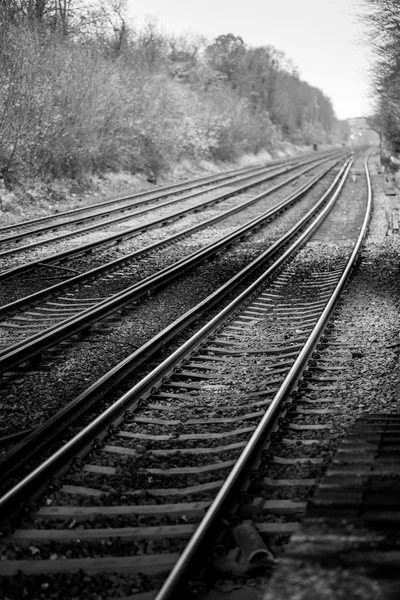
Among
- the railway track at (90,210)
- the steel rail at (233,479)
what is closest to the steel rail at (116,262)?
the railway track at (90,210)

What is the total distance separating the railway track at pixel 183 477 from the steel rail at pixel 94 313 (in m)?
1.60

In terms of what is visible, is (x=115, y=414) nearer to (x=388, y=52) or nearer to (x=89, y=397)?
(x=89, y=397)

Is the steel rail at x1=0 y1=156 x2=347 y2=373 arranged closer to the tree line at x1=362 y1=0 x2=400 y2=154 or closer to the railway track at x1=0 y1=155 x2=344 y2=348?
the railway track at x1=0 y1=155 x2=344 y2=348

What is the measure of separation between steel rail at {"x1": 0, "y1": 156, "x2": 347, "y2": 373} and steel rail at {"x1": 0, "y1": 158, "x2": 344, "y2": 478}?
3.69ft

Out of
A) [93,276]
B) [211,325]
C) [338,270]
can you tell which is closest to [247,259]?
[338,270]

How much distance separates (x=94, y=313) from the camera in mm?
9148

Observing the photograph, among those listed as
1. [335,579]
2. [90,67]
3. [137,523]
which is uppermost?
[90,67]

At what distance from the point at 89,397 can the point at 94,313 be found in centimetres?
282

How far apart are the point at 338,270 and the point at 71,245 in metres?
6.09

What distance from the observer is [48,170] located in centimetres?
2466

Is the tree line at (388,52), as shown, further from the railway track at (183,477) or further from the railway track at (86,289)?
the railway track at (183,477)

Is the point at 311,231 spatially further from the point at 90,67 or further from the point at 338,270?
the point at 90,67

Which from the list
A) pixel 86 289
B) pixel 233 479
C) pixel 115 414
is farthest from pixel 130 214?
pixel 233 479

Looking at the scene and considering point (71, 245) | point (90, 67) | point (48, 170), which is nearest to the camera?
point (71, 245)
